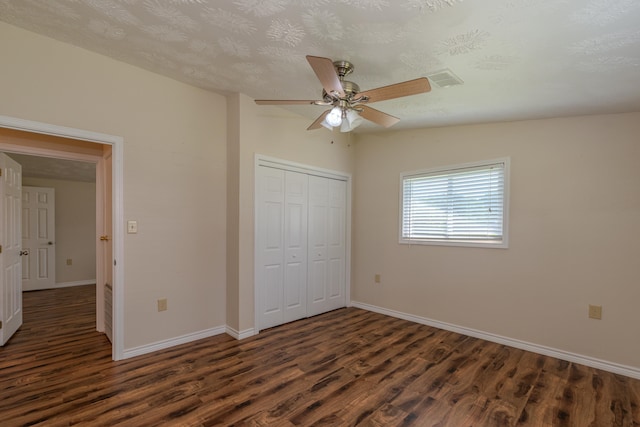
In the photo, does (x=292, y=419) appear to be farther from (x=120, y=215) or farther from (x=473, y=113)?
(x=473, y=113)

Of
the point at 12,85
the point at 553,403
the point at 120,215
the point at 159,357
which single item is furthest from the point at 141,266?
the point at 553,403

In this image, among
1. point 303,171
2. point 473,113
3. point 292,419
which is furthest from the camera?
point 303,171

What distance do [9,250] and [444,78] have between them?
14.8 feet

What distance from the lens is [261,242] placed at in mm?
3502

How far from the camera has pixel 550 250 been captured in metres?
3.00

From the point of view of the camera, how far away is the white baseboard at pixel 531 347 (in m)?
2.66

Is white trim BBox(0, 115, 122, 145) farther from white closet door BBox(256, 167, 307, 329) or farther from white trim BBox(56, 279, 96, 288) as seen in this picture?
white trim BBox(56, 279, 96, 288)

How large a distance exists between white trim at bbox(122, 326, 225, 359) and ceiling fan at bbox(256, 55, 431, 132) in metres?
2.42

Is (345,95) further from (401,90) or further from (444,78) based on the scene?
(444,78)

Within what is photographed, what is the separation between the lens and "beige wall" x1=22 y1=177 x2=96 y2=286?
607cm

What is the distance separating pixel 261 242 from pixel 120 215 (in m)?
1.39

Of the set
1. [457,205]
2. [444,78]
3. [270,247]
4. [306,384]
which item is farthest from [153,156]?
[457,205]

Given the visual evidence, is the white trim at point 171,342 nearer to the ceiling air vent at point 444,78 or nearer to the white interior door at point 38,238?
the ceiling air vent at point 444,78

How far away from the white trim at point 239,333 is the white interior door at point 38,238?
4.74 meters
